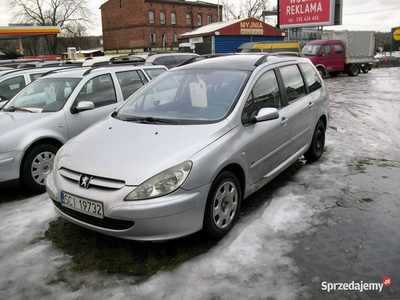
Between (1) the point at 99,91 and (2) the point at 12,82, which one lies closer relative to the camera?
(1) the point at 99,91

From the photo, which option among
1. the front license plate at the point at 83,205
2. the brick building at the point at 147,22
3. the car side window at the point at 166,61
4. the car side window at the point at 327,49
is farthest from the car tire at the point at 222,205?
the brick building at the point at 147,22

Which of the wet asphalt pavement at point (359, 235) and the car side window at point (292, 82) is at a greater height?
the car side window at point (292, 82)

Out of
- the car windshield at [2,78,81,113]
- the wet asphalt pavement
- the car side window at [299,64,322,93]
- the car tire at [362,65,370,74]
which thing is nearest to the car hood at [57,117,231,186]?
the wet asphalt pavement

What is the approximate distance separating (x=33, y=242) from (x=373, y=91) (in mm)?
15509

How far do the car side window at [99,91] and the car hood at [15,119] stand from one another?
67 cm

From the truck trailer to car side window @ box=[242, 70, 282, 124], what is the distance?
18.3 m

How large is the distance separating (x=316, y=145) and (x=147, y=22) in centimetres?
5002

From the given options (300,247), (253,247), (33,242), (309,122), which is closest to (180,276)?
(253,247)

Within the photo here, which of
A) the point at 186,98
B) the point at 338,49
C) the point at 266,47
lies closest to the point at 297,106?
the point at 186,98

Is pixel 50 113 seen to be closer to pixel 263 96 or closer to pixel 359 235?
pixel 263 96

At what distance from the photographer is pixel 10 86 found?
25.2ft

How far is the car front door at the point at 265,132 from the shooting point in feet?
12.6

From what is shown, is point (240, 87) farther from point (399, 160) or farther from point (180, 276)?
point (399, 160)

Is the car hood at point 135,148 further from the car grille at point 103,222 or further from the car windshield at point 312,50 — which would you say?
the car windshield at point 312,50
